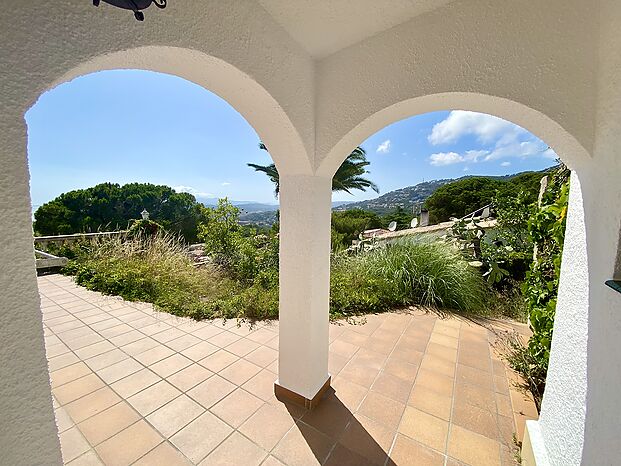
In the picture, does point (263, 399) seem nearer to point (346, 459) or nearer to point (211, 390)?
point (211, 390)

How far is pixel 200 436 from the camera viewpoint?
218 centimetres

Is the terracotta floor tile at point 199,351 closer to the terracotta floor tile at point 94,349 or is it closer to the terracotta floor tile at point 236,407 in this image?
the terracotta floor tile at point 236,407

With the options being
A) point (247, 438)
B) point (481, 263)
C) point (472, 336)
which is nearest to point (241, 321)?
point (247, 438)

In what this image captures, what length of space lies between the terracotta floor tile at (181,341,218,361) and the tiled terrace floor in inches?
0.5

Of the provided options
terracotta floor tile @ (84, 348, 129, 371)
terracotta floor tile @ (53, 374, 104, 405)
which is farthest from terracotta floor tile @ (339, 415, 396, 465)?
terracotta floor tile @ (84, 348, 129, 371)

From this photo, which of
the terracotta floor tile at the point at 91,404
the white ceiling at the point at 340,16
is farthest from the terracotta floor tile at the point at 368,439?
the white ceiling at the point at 340,16

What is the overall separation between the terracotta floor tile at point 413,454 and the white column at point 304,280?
820 millimetres

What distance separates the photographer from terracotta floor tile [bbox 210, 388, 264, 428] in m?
2.36

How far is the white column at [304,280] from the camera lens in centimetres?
231

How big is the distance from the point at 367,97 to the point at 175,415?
3.18 meters

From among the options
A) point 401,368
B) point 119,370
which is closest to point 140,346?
point 119,370

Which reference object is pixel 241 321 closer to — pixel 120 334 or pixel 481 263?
pixel 120 334

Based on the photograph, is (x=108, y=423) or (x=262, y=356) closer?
(x=108, y=423)

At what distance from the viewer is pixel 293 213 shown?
7.75 ft
